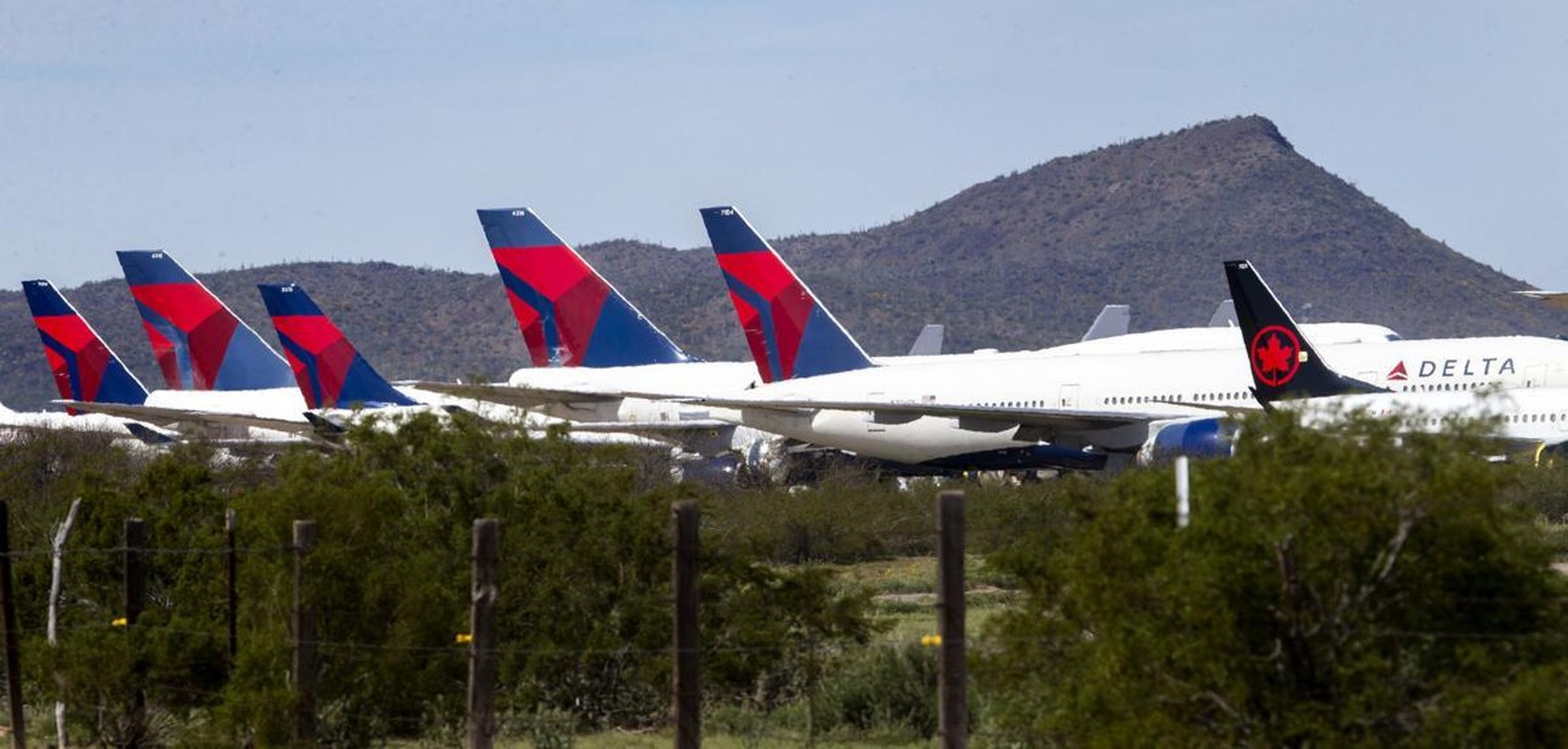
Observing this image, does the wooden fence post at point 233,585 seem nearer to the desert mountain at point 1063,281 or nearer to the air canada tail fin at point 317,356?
the air canada tail fin at point 317,356

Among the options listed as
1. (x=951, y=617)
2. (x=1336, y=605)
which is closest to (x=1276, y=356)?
(x=951, y=617)

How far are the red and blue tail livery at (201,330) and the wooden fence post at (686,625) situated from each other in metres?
51.1

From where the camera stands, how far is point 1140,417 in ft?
140

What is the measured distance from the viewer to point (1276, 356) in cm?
3791

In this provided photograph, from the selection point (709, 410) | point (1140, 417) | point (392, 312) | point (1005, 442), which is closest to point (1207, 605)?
point (1140, 417)

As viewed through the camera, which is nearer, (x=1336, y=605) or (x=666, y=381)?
(x=1336, y=605)

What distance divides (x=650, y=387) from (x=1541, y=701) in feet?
147

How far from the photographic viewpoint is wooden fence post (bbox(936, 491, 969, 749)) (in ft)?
36.0

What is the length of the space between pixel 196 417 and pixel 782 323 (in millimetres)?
15071

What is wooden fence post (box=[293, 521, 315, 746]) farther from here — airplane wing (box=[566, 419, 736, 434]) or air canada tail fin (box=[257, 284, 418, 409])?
air canada tail fin (box=[257, 284, 418, 409])

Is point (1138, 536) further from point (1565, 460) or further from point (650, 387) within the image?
point (650, 387)

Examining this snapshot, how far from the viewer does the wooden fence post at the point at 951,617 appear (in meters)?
11.0

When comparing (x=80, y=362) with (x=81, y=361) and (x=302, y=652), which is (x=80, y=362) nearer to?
(x=81, y=361)

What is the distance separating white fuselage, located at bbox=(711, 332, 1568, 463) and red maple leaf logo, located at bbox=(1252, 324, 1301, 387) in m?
2.84
